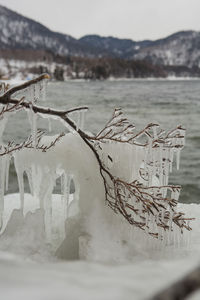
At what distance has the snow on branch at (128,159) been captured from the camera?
14.0ft

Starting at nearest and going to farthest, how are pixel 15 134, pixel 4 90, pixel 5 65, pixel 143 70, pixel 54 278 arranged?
pixel 54 278 < pixel 4 90 < pixel 15 134 < pixel 143 70 < pixel 5 65

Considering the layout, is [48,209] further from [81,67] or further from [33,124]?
[81,67]

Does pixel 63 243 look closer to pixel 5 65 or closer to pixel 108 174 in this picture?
pixel 108 174

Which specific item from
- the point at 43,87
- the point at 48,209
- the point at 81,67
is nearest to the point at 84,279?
the point at 43,87

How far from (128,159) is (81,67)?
A: 136594mm

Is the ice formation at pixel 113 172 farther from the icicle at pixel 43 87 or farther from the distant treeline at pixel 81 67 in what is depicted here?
the distant treeline at pixel 81 67

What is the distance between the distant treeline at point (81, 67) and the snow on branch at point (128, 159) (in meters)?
115

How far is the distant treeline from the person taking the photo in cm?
12888

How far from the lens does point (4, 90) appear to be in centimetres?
433

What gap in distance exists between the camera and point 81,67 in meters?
137

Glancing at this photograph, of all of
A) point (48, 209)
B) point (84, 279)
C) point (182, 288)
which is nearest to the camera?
point (182, 288)

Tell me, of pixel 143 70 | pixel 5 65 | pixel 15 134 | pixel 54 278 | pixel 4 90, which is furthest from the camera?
pixel 5 65

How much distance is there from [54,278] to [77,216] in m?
3.35

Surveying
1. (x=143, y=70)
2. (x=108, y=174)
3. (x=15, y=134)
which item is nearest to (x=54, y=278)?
(x=108, y=174)
